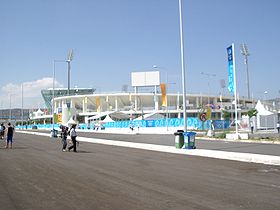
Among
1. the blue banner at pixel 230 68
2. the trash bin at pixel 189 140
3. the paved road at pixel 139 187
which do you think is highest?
the blue banner at pixel 230 68

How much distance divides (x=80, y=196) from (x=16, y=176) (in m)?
4.05

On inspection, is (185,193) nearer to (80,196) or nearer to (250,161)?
(80,196)

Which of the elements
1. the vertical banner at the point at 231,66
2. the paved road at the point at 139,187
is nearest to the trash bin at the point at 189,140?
the paved road at the point at 139,187

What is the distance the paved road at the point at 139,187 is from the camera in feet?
22.8

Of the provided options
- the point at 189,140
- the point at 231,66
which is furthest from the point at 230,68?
the point at 189,140

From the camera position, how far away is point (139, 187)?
8766mm

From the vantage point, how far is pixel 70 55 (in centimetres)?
10688

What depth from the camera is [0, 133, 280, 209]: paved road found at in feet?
22.8

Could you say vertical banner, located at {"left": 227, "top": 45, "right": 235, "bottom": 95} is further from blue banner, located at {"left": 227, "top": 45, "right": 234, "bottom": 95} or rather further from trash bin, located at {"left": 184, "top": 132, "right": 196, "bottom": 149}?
trash bin, located at {"left": 184, "top": 132, "right": 196, "bottom": 149}

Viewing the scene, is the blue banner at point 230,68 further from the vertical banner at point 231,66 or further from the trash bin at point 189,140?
the trash bin at point 189,140

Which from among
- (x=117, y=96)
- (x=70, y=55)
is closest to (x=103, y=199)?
(x=70, y=55)

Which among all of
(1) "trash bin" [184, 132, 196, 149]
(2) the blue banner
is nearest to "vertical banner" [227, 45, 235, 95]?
(2) the blue banner

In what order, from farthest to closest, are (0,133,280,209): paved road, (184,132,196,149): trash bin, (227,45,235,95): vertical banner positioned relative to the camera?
(227,45,235,95): vertical banner < (184,132,196,149): trash bin < (0,133,280,209): paved road

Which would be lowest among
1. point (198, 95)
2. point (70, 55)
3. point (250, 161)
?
point (250, 161)
